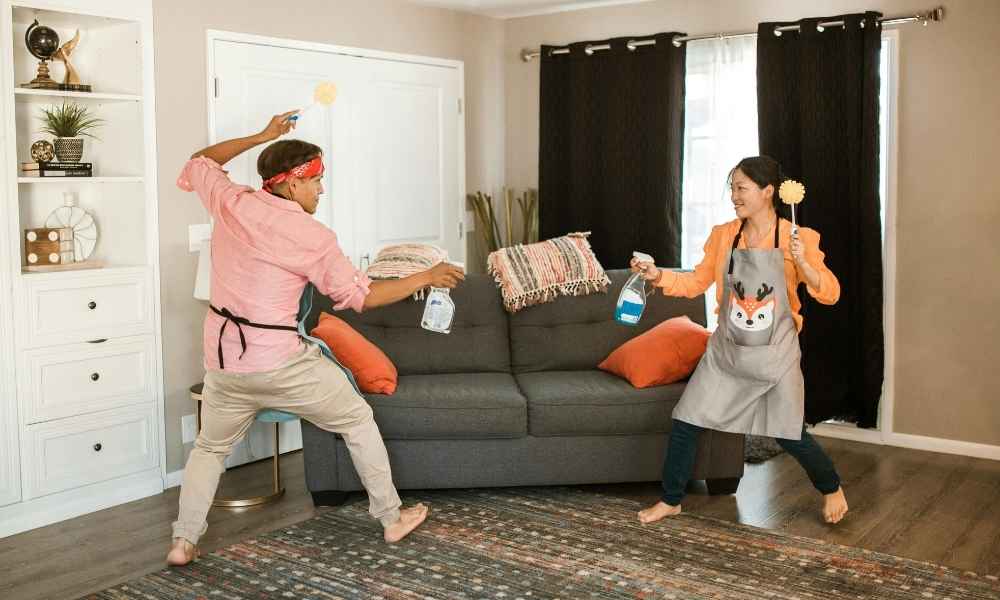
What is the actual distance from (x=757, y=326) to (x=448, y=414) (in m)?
1.24

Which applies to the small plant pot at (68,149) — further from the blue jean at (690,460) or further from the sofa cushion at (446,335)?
the blue jean at (690,460)

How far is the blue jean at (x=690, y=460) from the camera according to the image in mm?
3845

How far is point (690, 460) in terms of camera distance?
154 inches

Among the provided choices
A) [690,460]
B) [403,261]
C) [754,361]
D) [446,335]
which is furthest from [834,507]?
[403,261]

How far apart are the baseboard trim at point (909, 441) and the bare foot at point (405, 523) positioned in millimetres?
2414

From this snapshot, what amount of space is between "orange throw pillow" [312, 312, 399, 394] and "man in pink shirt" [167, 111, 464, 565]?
0.51m

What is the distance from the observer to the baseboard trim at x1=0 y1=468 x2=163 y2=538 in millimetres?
3928

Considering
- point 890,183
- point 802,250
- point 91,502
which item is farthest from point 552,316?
point 91,502

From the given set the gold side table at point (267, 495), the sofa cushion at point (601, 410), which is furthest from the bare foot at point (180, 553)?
the sofa cushion at point (601, 410)

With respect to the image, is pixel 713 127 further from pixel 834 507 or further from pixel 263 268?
pixel 263 268

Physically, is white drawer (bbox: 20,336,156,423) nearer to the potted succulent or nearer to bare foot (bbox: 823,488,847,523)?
the potted succulent

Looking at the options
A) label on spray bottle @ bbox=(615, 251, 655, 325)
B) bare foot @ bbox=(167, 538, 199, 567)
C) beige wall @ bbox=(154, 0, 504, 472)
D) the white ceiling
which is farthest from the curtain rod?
bare foot @ bbox=(167, 538, 199, 567)

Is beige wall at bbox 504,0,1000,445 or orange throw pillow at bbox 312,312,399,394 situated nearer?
orange throw pillow at bbox 312,312,399,394

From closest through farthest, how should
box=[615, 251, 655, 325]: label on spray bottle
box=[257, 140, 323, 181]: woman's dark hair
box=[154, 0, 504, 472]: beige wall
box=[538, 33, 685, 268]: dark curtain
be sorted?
1. box=[257, 140, 323, 181]: woman's dark hair
2. box=[615, 251, 655, 325]: label on spray bottle
3. box=[154, 0, 504, 472]: beige wall
4. box=[538, 33, 685, 268]: dark curtain
